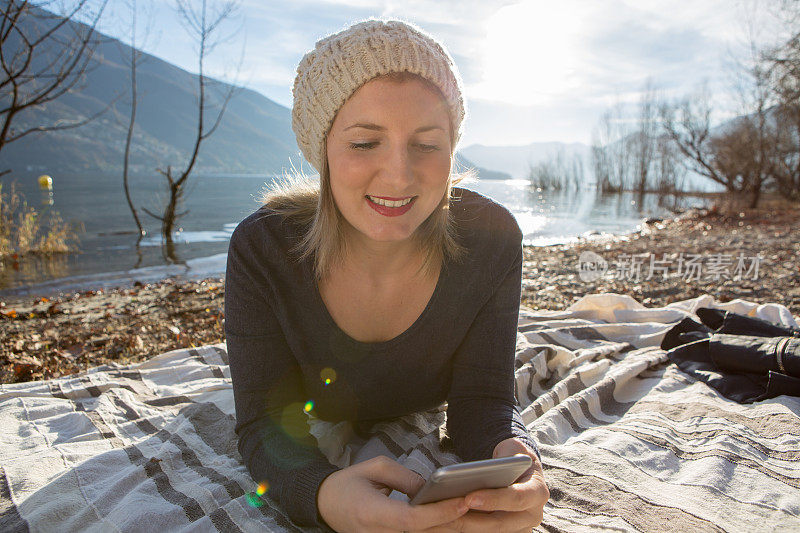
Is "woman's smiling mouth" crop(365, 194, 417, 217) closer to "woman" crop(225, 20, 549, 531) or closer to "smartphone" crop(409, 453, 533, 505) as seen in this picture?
"woman" crop(225, 20, 549, 531)

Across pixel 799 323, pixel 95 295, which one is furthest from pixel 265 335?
pixel 95 295

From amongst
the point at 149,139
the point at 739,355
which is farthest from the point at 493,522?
the point at 149,139

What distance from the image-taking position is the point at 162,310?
5160 mm

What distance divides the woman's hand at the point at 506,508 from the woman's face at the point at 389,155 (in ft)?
2.70

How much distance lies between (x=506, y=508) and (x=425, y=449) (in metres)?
0.73

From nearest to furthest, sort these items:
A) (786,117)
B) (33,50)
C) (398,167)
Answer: (398,167)
(33,50)
(786,117)

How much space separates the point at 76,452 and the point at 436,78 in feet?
6.45

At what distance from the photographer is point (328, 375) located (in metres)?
1.81

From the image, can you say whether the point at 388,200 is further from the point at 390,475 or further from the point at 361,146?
the point at 390,475

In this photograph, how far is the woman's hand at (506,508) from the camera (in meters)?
1.12

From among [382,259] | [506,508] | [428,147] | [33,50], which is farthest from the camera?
[33,50]

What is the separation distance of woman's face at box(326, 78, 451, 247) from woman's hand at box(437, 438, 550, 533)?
2.70ft

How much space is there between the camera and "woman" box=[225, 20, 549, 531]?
60.2 inches

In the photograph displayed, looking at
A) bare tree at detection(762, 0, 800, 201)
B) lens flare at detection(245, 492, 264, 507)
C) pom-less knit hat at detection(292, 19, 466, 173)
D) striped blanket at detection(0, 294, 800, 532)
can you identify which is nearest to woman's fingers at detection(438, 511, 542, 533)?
striped blanket at detection(0, 294, 800, 532)
